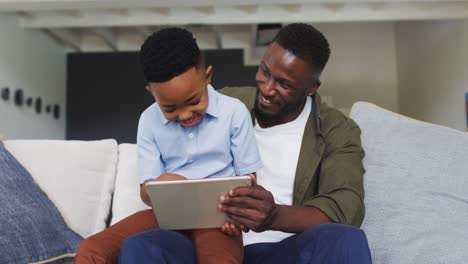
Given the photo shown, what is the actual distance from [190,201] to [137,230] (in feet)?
0.63

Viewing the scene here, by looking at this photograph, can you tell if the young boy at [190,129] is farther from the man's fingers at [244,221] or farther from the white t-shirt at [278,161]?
the white t-shirt at [278,161]

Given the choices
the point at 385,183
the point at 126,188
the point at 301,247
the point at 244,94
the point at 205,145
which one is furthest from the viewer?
the point at 126,188

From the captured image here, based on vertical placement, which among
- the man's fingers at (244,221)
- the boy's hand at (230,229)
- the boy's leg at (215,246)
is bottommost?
the boy's leg at (215,246)

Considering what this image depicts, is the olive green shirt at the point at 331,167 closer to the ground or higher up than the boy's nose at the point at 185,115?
closer to the ground

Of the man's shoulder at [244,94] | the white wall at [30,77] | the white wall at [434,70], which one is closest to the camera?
the man's shoulder at [244,94]

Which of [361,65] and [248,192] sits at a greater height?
[248,192]

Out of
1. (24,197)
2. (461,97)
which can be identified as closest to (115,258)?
(24,197)

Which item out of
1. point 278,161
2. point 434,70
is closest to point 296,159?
point 278,161

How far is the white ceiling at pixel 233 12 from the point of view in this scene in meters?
3.18

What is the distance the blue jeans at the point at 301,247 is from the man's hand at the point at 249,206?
3.9 inches

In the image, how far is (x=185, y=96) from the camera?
3.17 feet

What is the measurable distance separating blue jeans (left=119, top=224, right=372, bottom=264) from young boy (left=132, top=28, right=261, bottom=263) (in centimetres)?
7

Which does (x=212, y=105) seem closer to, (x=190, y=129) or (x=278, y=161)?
(x=190, y=129)

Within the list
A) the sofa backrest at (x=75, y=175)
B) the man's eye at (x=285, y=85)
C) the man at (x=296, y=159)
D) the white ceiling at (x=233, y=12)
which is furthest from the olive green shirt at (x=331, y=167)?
the white ceiling at (x=233, y=12)
